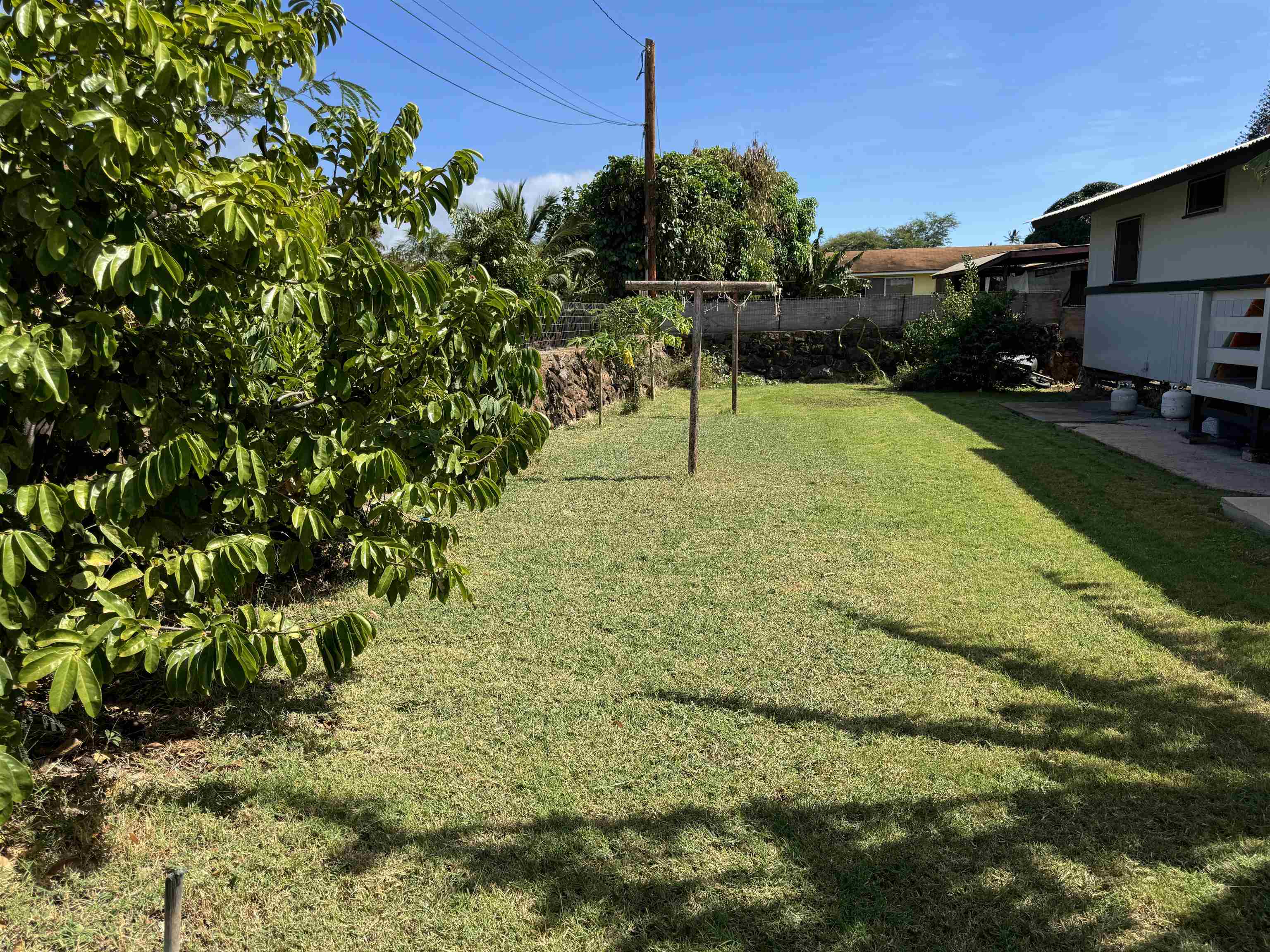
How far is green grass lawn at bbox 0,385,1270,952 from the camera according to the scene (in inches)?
113

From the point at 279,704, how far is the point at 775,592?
10.5ft

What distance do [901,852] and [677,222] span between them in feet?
81.7

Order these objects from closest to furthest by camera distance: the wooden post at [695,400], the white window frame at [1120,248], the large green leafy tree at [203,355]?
the large green leafy tree at [203,355] → the wooden post at [695,400] → the white window frame at [1120,248]

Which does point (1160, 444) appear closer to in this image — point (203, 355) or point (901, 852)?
point (901, 852)

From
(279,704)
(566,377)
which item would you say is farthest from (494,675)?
(566,377)

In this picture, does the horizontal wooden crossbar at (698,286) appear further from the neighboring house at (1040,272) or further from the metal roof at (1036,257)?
the metal roof at (1036,257)

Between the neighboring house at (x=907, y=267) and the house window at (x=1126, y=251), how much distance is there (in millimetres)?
32437

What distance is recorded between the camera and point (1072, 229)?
4684cm

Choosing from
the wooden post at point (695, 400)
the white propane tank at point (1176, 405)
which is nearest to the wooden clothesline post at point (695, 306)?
the wooden post at point (695, 400)

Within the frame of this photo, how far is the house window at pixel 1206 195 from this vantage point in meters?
13.1

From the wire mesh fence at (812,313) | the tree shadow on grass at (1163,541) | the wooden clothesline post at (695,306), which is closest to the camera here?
the tree shadow on grass at (1163,541)

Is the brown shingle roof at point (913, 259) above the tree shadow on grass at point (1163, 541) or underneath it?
above

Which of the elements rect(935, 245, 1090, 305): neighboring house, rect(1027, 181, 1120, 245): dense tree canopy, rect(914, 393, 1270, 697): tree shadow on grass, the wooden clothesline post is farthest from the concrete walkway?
rect(1027, 181, 1120, 245): dense tree canopy

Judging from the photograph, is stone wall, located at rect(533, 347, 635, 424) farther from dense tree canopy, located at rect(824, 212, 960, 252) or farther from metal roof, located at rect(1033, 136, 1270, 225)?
dense tree canopy, located at rect(824, 212, 960, 252)
